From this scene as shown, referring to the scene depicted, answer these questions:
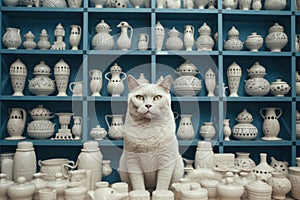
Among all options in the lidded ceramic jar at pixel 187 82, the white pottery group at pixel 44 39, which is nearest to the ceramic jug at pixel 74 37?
the white pottery group at pixel 44 39

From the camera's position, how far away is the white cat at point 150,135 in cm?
108

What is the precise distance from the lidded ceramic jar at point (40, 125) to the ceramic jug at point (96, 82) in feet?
1.16

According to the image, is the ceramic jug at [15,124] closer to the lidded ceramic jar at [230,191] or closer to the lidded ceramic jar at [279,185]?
the lidded ceramic jar at [230,191]

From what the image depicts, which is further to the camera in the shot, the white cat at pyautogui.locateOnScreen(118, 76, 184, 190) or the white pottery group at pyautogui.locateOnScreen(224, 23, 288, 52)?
the white pottery group at pyautogui.locateOnScreen(224, 23, 288, 52)

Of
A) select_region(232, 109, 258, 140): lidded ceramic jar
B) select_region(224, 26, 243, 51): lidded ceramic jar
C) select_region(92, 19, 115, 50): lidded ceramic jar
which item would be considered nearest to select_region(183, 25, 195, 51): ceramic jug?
A: select_region(224, 26, 243, 51): lidded ceramic jar

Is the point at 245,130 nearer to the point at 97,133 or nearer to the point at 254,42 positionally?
the point at 254,42

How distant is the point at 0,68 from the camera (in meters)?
1.74

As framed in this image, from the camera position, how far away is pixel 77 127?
177cm

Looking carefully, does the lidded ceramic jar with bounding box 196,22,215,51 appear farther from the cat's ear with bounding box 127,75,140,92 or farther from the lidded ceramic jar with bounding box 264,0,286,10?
the cat's ear with bounding box 127,75,140,92

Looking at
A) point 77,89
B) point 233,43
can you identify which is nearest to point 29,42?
point 77,89

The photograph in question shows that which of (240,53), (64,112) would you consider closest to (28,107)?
(64,112)

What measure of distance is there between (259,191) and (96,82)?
1.19 m

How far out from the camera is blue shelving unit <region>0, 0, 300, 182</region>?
177 cm

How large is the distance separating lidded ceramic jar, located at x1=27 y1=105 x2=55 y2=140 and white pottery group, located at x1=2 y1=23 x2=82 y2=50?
0.43 meters
